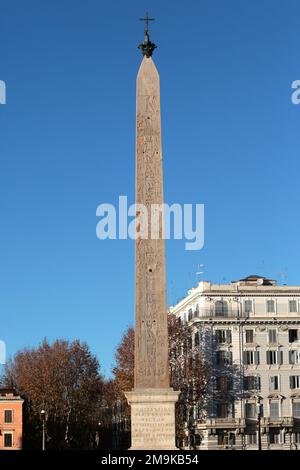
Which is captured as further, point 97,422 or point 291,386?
point 97,422

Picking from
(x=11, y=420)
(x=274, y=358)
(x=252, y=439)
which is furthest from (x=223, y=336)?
(x=11, y=420)

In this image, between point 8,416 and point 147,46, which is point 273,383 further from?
point 147,46

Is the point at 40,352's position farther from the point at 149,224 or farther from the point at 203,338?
the point at 149,224

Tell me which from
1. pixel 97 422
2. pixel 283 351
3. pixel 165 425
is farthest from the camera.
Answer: pixel 97 422

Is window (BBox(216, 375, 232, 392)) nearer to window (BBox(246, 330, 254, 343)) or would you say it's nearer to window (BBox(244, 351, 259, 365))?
window (BBox(244, 351, 259, 365))

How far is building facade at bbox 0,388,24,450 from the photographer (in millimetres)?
67375

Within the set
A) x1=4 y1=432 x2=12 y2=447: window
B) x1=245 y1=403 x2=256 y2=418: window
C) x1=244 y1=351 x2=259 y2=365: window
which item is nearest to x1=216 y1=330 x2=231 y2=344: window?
x1=244 y1=351 x2=259 y2=365: window

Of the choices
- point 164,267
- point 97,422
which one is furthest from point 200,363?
point 164,267

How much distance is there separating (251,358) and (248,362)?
0.43 metres

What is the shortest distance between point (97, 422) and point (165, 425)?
206 feet

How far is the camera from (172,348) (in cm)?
6650

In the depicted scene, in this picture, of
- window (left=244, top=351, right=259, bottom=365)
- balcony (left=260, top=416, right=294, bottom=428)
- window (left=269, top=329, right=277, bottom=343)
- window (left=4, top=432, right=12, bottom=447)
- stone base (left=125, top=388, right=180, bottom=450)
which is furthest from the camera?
window (left=269, top=329, right=277, bottom=343)

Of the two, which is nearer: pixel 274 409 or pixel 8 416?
pixel 8 416

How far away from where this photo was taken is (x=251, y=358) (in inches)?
2768
